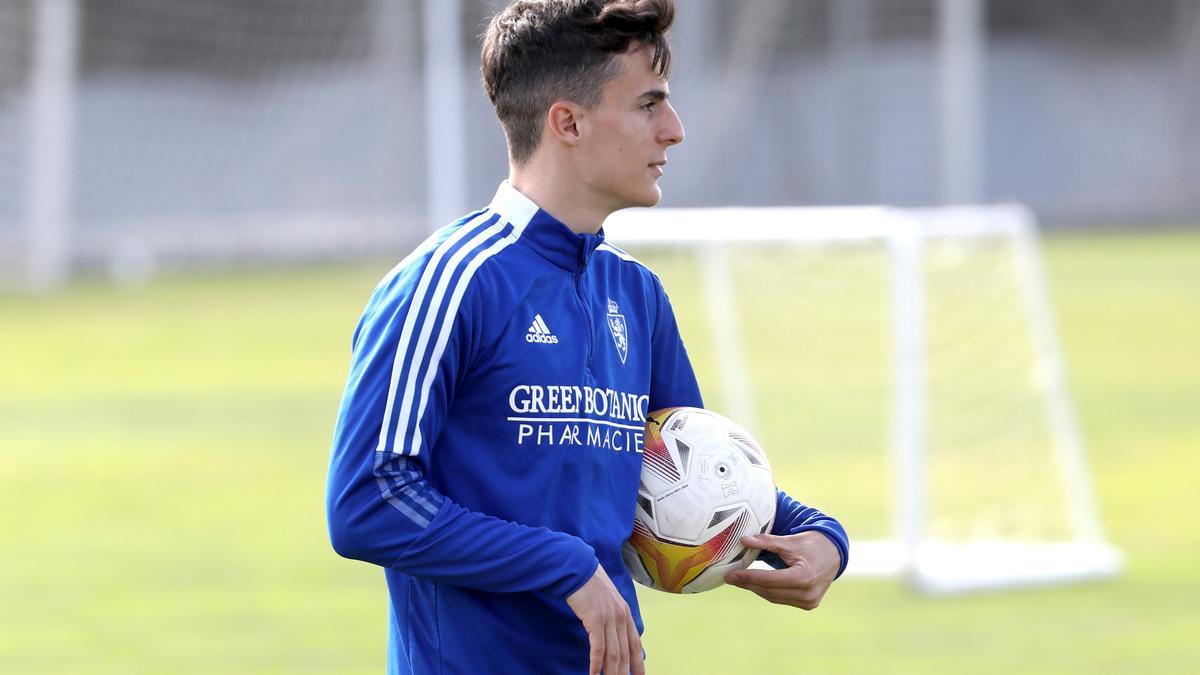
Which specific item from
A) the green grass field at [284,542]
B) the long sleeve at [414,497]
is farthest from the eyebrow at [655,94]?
the green grass field at [284,542]

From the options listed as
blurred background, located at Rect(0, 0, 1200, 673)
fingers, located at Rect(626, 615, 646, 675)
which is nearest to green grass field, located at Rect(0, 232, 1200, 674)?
blurred background, located at Rect(0, 0, 1200, 673)

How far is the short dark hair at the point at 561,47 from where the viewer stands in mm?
2443

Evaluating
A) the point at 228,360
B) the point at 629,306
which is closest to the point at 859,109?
the point at 228,360

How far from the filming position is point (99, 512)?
27.4ft

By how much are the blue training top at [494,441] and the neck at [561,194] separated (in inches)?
0.9

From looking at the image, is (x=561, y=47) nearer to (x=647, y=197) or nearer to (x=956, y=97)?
(x=647, y=197)

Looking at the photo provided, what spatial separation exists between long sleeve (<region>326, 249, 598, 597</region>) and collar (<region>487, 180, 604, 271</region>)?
236 mm

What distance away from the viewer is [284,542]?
762 centimetres

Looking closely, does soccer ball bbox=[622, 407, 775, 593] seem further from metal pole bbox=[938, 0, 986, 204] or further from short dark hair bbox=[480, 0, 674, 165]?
metal pole bbox=[938, 0, 986, 204]

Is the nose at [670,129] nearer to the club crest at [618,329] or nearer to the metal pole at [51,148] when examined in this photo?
the club crest at [618,329]

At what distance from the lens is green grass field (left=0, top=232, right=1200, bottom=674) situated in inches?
225

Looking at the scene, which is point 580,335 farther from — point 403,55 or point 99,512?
point 403,55

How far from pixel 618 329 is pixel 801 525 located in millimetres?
437

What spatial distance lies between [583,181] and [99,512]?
6.40 m
